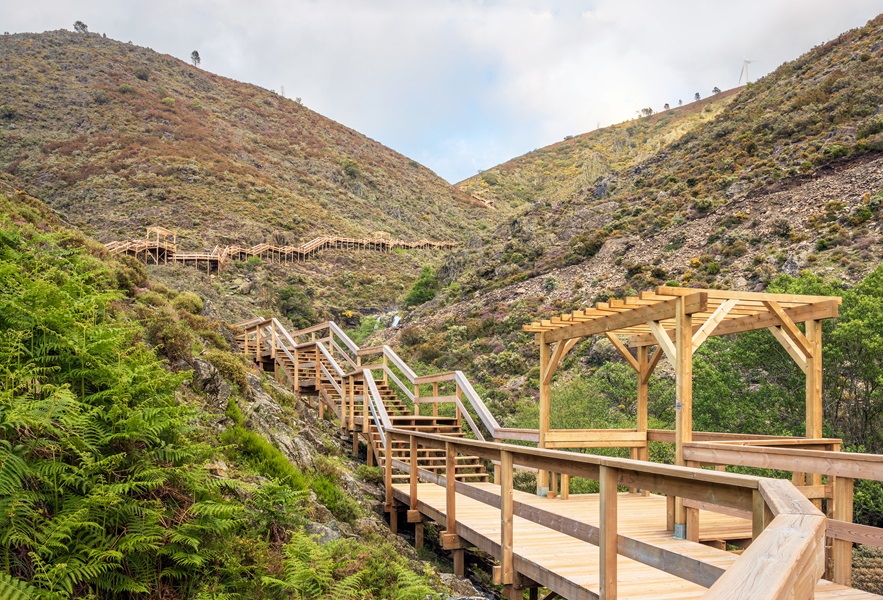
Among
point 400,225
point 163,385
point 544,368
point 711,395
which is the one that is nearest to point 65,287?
point 163,385

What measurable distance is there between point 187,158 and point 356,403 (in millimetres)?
41057

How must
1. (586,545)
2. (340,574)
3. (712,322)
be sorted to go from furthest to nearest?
(712,322) < (586,545) < (340,574)

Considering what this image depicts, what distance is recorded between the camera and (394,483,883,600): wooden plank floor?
4.09 meters

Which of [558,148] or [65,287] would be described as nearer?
[65,287]

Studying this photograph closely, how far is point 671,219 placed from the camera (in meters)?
31.5

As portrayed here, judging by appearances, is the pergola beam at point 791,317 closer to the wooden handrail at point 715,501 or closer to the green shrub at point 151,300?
the wooden handrail at point 715,501

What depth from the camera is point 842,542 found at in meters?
4.54

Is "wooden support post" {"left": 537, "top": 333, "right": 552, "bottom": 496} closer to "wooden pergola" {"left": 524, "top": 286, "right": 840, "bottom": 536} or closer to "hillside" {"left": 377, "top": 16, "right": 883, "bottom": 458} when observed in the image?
"wooden pergola" {"left": 524, "top": 286, "right": 840, "bottom": 536}

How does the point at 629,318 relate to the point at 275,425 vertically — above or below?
above

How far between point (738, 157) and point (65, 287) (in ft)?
119

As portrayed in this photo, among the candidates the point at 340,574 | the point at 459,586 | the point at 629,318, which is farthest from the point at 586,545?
the point at 629,318

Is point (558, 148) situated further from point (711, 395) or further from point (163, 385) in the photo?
point (163, 385)

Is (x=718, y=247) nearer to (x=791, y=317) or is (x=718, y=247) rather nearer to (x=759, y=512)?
(x=791, y=317)

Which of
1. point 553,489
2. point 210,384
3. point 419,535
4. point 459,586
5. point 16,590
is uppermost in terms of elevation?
point 210,384
